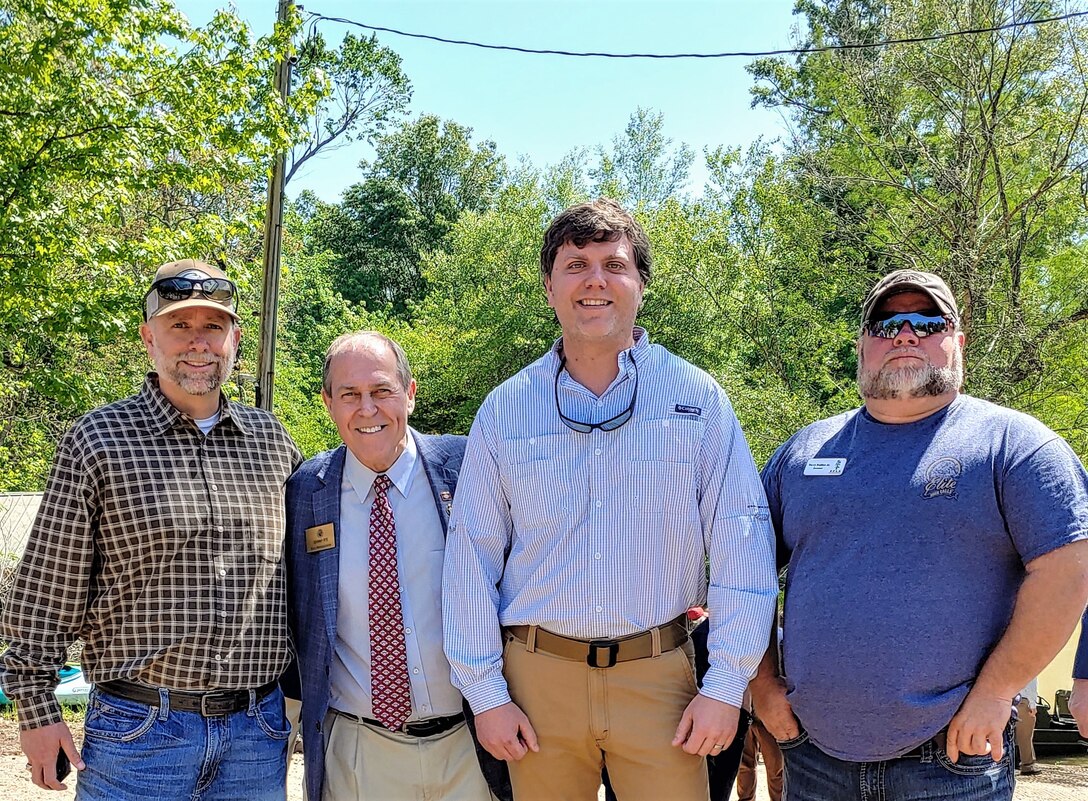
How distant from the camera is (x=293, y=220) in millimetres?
27297

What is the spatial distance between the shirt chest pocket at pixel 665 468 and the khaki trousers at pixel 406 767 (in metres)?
1.06

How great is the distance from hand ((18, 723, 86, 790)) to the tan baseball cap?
4.44ft

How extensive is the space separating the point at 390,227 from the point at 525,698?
41066 millimetres

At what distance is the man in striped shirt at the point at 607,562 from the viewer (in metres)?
2.83

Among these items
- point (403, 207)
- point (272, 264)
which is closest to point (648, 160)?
point (403, 207)

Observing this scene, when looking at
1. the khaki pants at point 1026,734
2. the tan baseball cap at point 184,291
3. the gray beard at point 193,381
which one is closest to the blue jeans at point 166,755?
the gray beard at point 193,381

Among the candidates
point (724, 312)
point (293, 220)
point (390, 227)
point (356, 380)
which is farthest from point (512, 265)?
point (356, 380)

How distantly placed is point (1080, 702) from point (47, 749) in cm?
315

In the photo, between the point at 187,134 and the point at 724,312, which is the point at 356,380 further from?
the point at 724,312

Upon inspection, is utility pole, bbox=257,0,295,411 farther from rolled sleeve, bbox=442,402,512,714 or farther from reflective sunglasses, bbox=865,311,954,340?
reflective sunglasses, bbox=865,311,954,340

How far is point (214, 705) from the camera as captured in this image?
9.90ft

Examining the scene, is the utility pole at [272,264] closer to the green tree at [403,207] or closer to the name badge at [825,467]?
the name badge at [825,467]

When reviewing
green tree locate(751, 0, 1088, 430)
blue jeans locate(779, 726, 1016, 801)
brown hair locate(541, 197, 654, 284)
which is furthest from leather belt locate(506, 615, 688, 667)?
green tree locate(751, 0, 1088, 430)

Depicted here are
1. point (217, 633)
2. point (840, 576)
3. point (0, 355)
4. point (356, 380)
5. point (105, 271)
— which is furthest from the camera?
point (0, 355)
